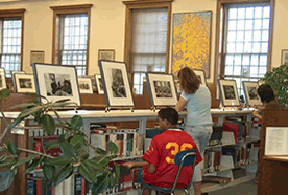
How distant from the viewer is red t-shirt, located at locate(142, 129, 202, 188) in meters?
3.60

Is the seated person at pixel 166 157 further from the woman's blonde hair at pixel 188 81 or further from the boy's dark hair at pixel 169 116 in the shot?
the woman's blonde hair at pixel 188 81

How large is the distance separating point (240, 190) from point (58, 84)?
3185mm

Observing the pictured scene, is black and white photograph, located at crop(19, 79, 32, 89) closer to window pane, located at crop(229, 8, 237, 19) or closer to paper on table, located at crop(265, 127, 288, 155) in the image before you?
window pane, located at crop(229, 8, 237, 19)

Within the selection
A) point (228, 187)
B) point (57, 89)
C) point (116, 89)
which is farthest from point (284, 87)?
point (57, 89)

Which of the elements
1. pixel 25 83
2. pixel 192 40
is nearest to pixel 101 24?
pixel 192 40

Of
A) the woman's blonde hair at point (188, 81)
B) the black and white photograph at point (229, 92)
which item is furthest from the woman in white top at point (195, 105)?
the black and white photograph at point (229, 92)

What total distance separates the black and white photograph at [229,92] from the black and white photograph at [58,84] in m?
3.23

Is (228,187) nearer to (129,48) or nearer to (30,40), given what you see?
(129,48)

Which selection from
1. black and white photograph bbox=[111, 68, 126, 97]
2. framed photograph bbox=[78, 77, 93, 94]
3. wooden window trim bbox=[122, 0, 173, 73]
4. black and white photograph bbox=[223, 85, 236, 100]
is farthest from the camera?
wooden window trim bbox=[122, 0, 173, 73]

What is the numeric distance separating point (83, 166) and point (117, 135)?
2.75m

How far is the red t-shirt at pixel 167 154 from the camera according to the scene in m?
3.60

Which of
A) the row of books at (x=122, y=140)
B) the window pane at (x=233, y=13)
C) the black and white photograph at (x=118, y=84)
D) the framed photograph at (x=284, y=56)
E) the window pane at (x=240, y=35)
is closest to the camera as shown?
the row of books at (x=122, y=140)

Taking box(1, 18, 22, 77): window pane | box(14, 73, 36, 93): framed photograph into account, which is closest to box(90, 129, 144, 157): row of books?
box(14, 73, 36, 93): framed photograph

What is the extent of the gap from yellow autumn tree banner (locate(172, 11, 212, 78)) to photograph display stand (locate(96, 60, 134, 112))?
8.14 metres
